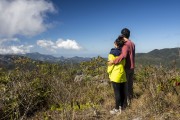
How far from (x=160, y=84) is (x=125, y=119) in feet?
5.37

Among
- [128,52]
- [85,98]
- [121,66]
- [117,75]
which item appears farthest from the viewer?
[85,98]

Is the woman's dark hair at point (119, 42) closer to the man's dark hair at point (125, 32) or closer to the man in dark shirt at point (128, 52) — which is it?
the man in dark shirt at point (128, 52)

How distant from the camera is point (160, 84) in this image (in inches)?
278

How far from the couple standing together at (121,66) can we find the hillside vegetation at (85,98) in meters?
0.33

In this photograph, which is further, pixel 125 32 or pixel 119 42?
pixel 125 32

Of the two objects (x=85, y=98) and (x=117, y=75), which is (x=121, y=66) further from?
(x=85, y=98)

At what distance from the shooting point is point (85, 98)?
8703 millimetres

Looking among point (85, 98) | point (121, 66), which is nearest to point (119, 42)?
point (121, 66)

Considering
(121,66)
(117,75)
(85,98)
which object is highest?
(121,66)

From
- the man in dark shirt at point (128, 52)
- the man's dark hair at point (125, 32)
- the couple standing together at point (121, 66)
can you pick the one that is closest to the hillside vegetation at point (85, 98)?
the couple standing together at point (121, 66)

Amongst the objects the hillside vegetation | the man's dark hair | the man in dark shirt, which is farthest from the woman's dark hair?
the hillside vegetation

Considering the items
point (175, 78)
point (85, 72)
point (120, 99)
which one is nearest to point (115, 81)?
point (120, 99)

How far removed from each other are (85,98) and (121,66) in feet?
7.51

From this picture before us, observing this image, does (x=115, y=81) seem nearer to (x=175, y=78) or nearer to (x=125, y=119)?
(x=125, y=119)
